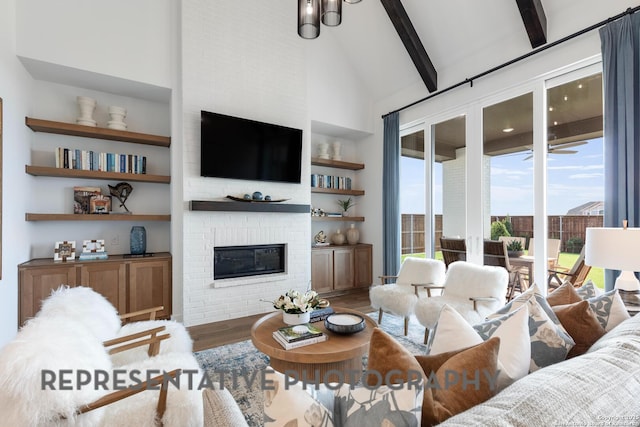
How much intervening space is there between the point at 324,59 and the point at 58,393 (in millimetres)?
4974

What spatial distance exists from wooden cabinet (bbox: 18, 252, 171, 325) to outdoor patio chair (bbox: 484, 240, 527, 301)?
3.73m

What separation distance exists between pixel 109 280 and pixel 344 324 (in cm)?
261

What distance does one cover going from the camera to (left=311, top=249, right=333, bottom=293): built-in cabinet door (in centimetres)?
464

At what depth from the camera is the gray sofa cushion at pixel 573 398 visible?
2.15 ft

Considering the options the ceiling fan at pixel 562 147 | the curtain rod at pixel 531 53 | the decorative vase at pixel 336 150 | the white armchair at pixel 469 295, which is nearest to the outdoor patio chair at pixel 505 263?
the white armchair at pixel 469 295

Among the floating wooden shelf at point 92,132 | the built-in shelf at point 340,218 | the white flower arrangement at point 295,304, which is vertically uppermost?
the floating wooden shelf at point 92,132

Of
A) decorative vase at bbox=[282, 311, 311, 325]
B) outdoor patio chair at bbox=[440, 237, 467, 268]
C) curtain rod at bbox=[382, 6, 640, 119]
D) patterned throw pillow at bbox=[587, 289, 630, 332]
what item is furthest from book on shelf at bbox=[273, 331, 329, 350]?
curtain rod at bbox=[382, 6, 640, 119]

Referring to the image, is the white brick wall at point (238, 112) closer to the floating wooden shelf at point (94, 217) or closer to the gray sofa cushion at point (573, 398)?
the floating wooden shelf at point (94, 217)

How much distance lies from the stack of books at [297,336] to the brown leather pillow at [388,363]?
1.14 m

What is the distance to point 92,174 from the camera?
326 centimetres

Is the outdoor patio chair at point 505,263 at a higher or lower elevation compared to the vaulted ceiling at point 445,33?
lower

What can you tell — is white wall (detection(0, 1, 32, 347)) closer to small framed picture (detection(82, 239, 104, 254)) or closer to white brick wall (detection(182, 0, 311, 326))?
small framed picture (detection(82, 239, 104, 254))

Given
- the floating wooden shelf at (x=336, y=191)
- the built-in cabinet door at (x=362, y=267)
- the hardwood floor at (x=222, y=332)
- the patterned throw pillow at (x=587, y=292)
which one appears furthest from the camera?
the built-in cabinet door at (x=362, y=267)

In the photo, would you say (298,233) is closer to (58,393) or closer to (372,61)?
(372,61)
